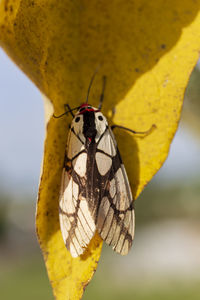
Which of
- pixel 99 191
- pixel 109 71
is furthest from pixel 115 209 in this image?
pixel 109 71

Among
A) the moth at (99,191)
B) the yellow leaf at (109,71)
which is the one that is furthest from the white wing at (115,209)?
the yellow leaf at (109,71)

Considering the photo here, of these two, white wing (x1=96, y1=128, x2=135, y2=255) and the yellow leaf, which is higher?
the yellow leaf

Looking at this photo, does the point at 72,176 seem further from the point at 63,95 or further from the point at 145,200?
the point at 145,200

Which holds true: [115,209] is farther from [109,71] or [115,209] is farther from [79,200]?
[109,71]

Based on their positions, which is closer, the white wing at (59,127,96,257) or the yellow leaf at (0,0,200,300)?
the yellow leaf at (0,0,200,300)

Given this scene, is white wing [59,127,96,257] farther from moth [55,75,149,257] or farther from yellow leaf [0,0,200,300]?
yellow leaf [0,0,200,300]

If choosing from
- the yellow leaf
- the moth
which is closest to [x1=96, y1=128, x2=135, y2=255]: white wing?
the moth

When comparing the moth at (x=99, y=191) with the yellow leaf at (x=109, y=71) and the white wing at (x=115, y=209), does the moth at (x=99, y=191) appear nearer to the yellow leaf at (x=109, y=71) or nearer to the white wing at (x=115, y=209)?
the white wing at (x=115, y=209)

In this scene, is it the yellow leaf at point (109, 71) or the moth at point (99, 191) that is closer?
the yellow leaf at point (109, 71)

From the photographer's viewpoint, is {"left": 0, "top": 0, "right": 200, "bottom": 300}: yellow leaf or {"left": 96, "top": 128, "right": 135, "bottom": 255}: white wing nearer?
{"left": 0, "top": 0, "right": 200, "bottom": 300}: yellow leaf
